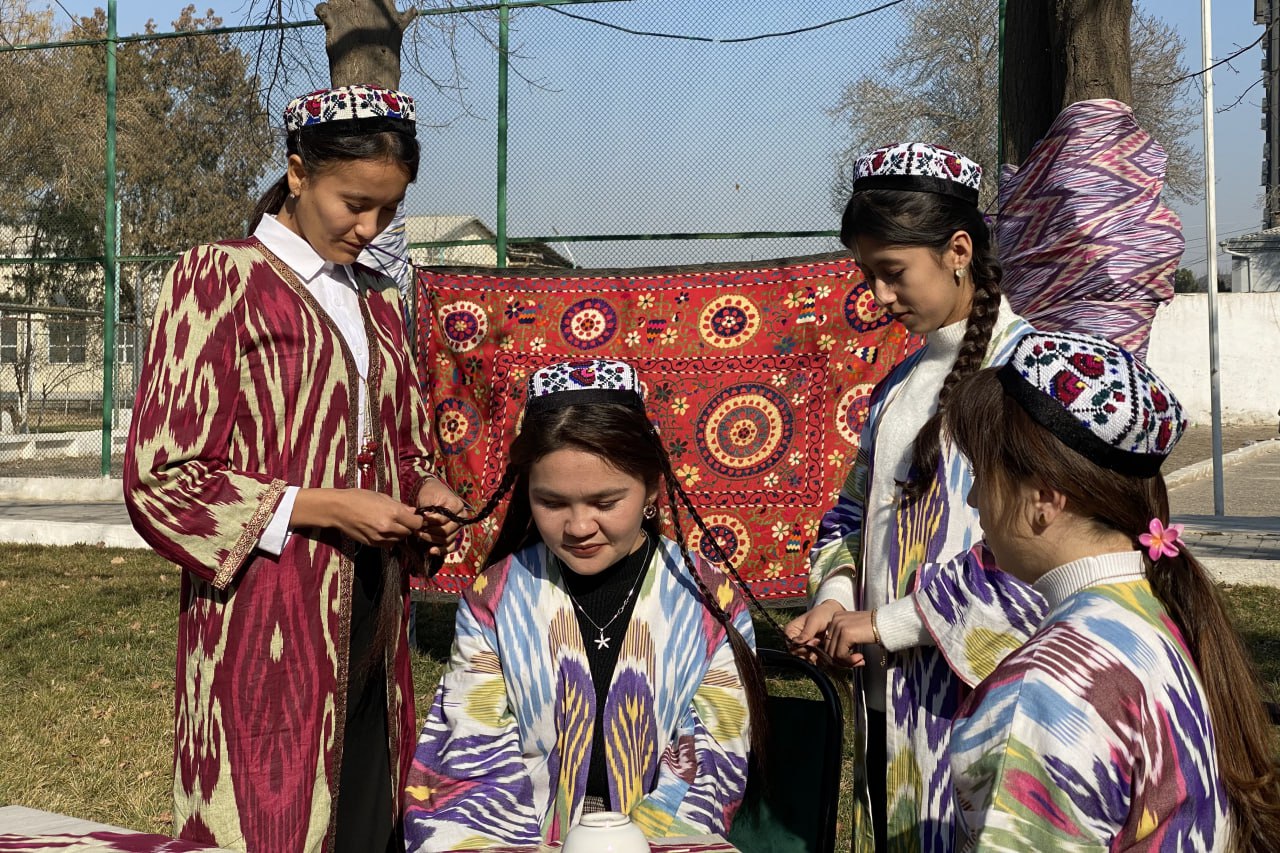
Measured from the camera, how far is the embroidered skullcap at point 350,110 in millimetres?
2291

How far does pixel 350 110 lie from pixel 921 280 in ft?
3.46

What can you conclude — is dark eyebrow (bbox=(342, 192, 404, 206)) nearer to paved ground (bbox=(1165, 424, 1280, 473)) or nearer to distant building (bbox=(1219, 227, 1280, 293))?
paved ground (bbox=(1165, 424, 1280, 473))

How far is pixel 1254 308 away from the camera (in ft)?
89.4

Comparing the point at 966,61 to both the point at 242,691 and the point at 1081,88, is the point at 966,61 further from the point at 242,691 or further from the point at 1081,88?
the point at 242,691

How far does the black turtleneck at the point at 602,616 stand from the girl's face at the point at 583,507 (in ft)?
0.18

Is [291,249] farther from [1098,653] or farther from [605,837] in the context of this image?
[1098,653]

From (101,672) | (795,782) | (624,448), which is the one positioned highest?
(624,448)

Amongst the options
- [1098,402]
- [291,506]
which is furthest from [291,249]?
[1098,402]

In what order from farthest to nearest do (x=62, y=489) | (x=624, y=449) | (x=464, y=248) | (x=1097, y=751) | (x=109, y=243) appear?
(x=62, y=489), (x=109, y=243), (x=464, y=248), (x=624, y=449), (x=1097, y=751)

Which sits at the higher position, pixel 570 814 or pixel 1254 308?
pixel 1254 308

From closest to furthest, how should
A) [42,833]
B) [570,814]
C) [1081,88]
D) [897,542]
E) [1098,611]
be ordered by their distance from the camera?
[1098,611] < [42,833] < [570,814] < [897,542] < [1081,88]

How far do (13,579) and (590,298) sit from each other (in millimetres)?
4705

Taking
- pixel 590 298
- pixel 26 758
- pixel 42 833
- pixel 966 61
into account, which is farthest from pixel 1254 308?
pixel 42 833

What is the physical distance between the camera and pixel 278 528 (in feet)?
7.17
